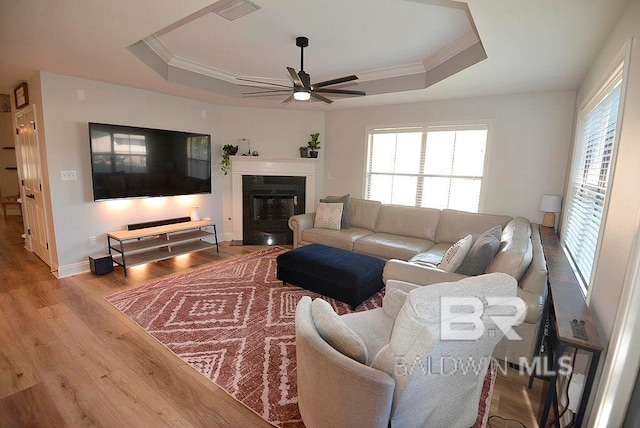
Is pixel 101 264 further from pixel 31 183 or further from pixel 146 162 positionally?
pixel 31 183

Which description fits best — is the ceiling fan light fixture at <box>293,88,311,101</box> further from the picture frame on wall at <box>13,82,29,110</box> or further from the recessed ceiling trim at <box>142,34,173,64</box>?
the picture frame on wall at <box>13,82,29,110</box>

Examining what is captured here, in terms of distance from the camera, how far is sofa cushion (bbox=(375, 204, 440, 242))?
168 inches

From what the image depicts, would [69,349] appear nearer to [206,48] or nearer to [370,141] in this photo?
[206,48]

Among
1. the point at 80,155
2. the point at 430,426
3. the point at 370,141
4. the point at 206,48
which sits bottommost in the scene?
the point at 430,426

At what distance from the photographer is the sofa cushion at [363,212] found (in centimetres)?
479

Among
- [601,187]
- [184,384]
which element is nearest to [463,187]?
[601,187]

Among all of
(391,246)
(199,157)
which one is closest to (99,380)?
(391,246)

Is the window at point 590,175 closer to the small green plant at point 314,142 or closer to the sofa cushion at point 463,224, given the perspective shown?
the sofa cushion at point 463,224

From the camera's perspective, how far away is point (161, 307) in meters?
3.04

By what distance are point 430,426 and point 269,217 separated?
4.47 meters

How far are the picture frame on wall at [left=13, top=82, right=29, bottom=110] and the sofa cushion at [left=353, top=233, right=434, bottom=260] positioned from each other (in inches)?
184

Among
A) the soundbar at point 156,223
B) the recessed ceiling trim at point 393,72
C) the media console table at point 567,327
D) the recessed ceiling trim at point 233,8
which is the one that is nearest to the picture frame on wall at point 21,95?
the soundbar at point 156,223

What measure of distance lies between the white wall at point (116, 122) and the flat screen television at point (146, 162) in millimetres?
239

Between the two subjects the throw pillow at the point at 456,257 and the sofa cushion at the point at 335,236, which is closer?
the throw pillow at the point at 456,257
